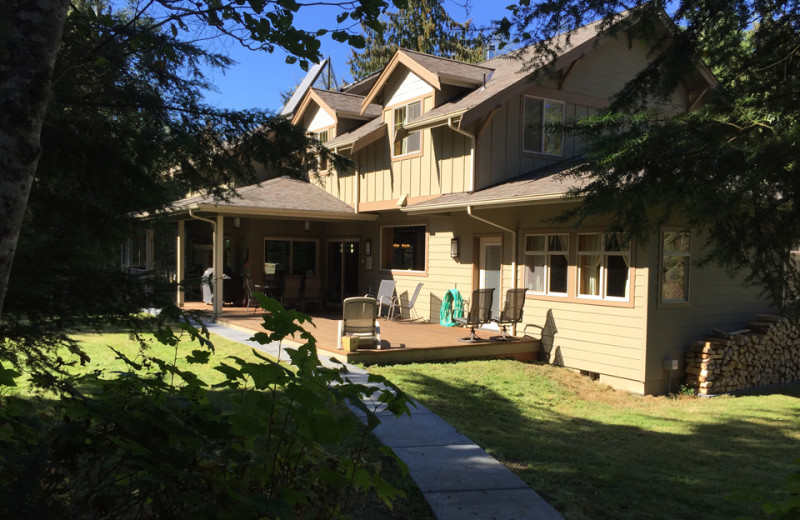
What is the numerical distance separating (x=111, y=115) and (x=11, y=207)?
2382 millimetres

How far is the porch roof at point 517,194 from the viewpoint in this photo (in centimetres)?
1002

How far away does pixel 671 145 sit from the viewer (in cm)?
511

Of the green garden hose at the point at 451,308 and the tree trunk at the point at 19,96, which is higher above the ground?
the tree trunk at the point at 19,96

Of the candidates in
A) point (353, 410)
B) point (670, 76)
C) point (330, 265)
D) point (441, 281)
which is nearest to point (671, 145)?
point (670, 76)

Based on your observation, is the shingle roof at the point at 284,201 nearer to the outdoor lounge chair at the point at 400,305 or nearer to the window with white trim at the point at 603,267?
the outdoor lounge chair at the point at 400,305

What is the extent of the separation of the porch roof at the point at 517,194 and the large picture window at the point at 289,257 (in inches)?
218

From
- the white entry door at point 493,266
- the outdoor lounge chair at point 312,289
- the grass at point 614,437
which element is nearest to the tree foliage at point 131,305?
the grass at point 614,437

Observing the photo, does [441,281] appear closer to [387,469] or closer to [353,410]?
[353,410]

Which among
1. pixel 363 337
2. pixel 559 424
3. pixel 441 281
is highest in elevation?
pixel 441 281

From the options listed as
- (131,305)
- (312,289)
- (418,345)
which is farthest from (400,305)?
(131,305)

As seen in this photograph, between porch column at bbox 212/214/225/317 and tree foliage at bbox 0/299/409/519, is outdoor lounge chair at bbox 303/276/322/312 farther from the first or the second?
tree foliage at bbox 0/299/409/519

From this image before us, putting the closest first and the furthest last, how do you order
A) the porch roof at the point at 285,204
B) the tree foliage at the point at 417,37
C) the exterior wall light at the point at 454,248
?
the exterior wall light at the point at 454,248, the porch roof at the point at 285,204, the tree foliage at the point at 417,37

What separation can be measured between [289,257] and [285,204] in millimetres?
3314

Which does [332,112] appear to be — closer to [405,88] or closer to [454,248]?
[405,88]
